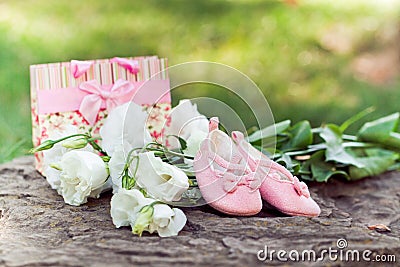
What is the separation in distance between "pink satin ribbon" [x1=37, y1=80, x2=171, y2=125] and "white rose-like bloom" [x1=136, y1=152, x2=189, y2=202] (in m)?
0.38

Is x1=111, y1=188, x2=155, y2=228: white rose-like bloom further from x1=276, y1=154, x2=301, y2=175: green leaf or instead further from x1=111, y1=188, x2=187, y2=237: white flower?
x1=276, y1=154, x2=301, y2=175: green leaf

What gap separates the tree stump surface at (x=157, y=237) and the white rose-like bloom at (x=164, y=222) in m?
0.02

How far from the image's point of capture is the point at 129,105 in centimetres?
149

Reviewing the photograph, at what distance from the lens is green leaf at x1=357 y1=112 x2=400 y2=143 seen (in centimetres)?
191

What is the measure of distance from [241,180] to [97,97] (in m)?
0.52

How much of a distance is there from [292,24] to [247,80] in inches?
85.1

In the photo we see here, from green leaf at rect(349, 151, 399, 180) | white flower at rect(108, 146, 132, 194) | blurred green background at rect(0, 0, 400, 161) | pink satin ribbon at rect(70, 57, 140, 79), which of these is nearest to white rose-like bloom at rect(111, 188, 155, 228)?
white flower at rect(108, 146, 132, 194)

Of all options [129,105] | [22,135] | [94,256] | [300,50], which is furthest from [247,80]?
[300,50]

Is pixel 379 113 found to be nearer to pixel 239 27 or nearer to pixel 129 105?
pixel 239 27

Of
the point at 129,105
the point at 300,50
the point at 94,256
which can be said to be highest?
the point at 300,50

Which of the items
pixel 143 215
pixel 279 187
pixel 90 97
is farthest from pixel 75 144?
pixel 279 187

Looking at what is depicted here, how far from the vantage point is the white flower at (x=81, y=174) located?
1.37 meters

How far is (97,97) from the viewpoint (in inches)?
65.3

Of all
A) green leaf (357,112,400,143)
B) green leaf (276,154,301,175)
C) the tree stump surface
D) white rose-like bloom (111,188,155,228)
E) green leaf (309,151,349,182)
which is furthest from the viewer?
green leaf (357,112,400,143)
